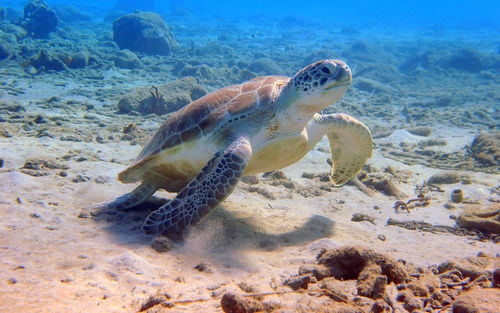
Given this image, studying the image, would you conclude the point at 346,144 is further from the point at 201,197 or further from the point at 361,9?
the point at 361,9

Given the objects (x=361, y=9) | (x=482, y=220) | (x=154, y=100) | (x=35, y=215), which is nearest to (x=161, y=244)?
(x=35, y=215)

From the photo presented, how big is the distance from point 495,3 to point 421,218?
131579 millimetres

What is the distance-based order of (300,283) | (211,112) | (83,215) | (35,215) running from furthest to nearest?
1. (211,112)
2. (83,215)
3. (35,215)
4. (300,283)

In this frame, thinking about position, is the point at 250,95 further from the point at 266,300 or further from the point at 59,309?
the point at 59,309

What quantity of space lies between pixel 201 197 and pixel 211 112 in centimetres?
130

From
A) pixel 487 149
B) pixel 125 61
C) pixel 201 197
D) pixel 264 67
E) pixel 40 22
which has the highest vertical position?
pixel 264 67

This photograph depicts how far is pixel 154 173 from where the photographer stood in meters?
4.09

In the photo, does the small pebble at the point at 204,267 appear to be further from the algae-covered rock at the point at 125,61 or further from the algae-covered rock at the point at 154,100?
the algae-covered rock at the point at 125,61

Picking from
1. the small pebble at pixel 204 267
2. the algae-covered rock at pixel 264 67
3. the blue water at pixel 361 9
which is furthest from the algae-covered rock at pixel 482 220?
the blue water at pixel 361 9

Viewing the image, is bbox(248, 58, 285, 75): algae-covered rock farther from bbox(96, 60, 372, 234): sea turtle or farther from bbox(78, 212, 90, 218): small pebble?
bbox(78, 212, 90, 218): small pebble

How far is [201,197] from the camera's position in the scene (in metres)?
3.02

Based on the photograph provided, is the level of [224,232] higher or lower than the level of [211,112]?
lower

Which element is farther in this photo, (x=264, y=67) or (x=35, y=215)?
(x=264, y=67)

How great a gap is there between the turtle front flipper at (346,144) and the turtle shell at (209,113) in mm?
1169
